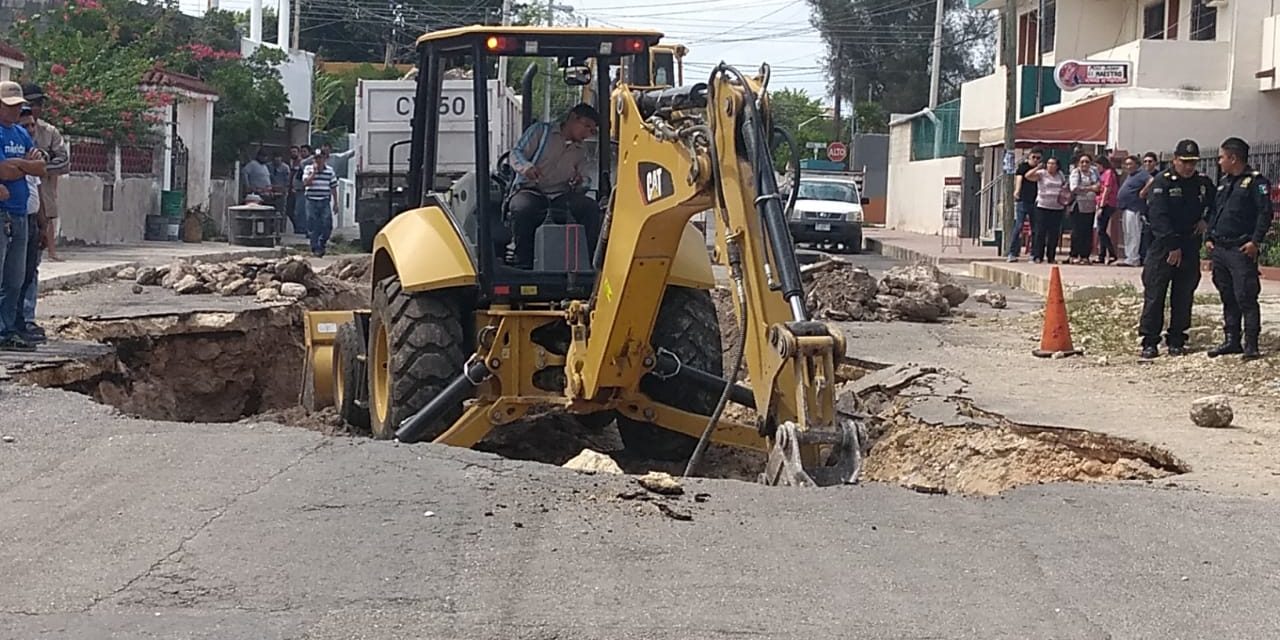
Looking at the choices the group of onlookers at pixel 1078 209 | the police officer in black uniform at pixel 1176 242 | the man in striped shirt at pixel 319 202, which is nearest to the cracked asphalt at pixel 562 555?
the police officer in black uniform at pixel 1176 242

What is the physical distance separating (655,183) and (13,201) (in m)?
5.47

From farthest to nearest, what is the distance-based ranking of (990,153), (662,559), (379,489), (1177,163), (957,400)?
(990,153) → (1177,163) → (957,400) → (379,489) → (662,559)

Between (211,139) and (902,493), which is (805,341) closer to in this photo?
(902,493)

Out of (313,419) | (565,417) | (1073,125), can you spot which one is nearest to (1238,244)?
(565,417)

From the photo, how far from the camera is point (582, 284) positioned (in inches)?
361

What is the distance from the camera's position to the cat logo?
7.59 meters

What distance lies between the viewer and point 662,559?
610cm

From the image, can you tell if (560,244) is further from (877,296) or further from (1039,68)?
(1039,68)

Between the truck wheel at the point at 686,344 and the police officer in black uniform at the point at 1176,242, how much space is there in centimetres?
509

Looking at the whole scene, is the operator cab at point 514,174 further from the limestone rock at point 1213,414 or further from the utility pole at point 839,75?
the utility pole at point 839,75

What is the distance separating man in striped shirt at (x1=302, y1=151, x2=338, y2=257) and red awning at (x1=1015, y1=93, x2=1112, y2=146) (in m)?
13.0

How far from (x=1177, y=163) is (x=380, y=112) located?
17639 mm

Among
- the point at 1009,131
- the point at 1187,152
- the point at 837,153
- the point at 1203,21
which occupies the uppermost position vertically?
the point at 1203,21

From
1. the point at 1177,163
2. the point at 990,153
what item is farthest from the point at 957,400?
the point at 990,153
